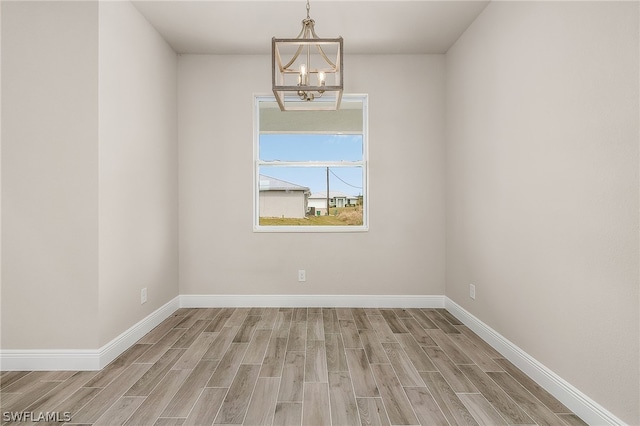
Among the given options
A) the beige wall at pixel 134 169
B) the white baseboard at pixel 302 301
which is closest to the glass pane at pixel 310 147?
the beige wall at pixel 134 169

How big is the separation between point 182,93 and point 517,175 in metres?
3.47

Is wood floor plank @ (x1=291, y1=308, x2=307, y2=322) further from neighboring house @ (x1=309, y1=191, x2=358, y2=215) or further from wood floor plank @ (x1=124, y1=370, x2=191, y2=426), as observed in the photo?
wood floor plank @ (x1=124, y1=370, x2=191, y2=426)

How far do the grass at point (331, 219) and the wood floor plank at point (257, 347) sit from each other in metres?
1.32

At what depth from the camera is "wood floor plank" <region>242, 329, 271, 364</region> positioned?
2.48m

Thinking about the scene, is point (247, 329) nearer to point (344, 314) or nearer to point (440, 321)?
point (344, 314)

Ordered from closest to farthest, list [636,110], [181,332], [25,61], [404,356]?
[636,110]
[25,61]
[404,356]
[181,332]

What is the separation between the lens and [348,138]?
3.95 meters

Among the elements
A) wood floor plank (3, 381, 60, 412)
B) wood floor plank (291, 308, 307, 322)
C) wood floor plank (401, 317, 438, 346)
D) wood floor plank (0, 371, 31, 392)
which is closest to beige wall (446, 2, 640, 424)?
wood floor plank (401, 317, 438, 346)

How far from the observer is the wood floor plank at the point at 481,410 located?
175cm

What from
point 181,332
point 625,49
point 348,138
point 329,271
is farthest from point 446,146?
point 181,332

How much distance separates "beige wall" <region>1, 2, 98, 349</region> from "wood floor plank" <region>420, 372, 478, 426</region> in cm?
233

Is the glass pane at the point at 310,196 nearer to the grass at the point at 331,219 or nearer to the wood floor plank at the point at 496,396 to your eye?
the grass at the point at 331,219

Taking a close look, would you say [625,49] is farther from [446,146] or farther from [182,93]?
[182,93]

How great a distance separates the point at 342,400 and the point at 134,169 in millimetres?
2431
